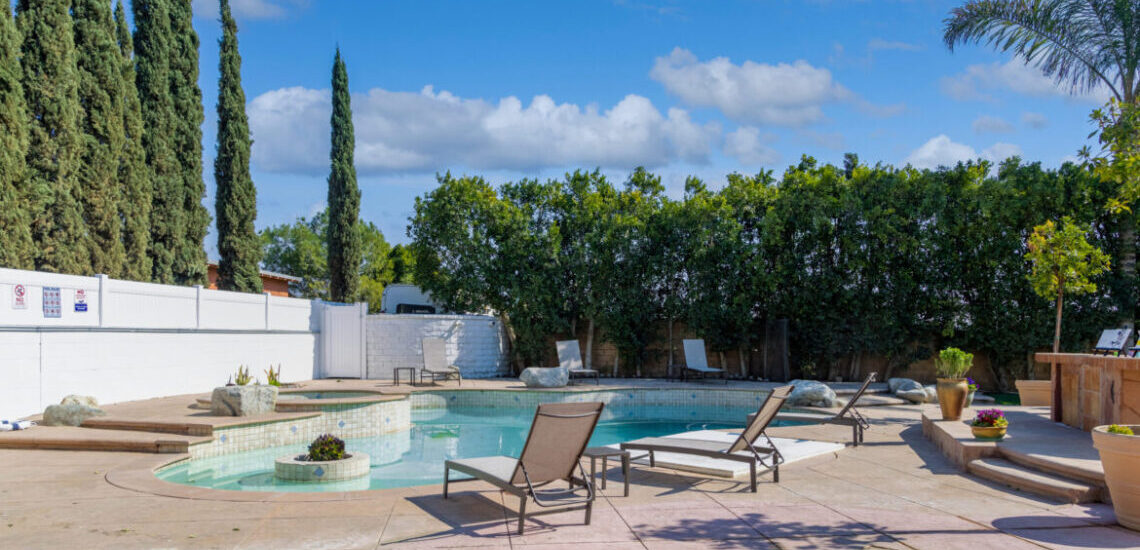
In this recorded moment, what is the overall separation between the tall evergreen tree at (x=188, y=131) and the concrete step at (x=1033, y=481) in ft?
64.5

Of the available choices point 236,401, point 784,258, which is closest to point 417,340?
point 236,401

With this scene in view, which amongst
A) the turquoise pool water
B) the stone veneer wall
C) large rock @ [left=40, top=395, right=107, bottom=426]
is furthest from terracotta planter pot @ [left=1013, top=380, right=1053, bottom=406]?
large rock @ [left=40, top=395, right=107, bottom=426]

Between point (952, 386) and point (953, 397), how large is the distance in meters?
0.13

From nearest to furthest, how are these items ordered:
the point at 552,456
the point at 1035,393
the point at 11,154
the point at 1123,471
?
the point at 1123,471, the point at 552,456, the point at 1035,393, the point at 11,154

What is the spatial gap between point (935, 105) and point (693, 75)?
260 inches

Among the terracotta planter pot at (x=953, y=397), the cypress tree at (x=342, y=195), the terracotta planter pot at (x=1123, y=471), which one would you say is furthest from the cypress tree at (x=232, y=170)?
the terracotta planter pot at (x=1123, y=471)

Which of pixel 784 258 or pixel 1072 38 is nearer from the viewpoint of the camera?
pixel 1072 38

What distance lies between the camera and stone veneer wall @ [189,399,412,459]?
8895mm

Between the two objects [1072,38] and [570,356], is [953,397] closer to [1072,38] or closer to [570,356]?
[570,356]

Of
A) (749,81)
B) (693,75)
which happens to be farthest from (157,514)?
(693,75)

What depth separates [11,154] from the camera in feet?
43.0

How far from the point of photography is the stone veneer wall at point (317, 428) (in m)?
8.89

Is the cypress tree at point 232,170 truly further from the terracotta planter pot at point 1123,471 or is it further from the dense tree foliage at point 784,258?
the terracotta planter pot at point 1123,471

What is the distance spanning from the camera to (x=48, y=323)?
10.1 meters
